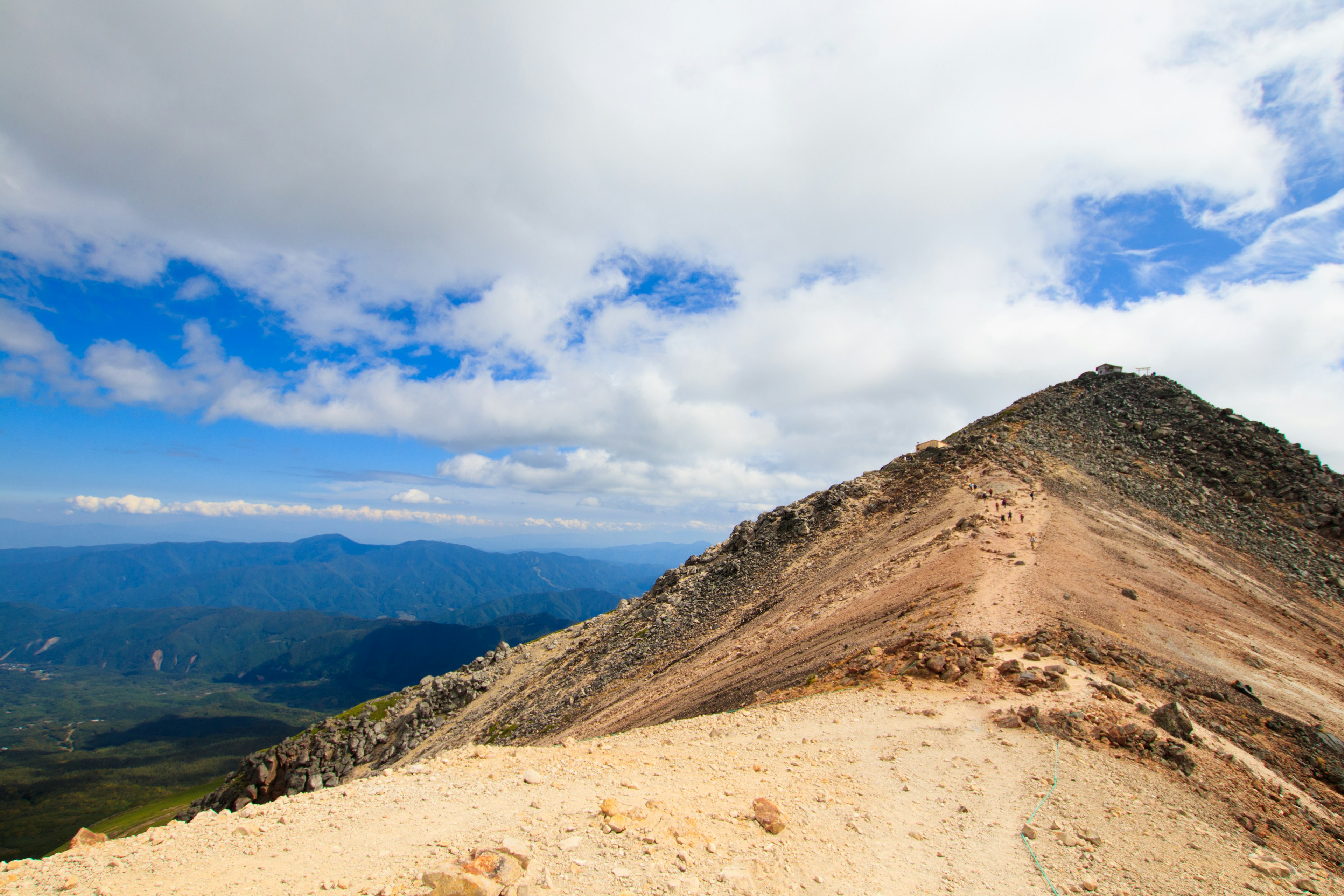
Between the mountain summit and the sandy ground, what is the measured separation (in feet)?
6.10

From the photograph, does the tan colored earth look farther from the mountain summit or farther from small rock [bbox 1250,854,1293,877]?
the mountain summit

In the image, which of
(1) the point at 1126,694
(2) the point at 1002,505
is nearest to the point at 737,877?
(1) the point at 1126,694

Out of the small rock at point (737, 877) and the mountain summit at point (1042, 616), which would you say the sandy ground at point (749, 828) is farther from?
the mountain summit at point (1042, 616)

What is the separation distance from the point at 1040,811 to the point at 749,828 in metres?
6.32

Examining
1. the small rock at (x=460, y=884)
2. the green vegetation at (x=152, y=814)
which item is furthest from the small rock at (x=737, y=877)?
the green vegetation at (x=152, y=814)

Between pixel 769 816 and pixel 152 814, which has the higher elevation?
pixel 769 816

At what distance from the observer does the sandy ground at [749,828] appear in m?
9.57

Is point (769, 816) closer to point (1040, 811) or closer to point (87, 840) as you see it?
point (1040, 811)

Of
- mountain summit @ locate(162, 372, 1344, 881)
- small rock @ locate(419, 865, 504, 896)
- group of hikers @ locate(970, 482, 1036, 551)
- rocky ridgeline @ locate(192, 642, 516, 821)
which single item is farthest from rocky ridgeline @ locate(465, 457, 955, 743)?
small rock @ locate(419, 865, 504, 896)

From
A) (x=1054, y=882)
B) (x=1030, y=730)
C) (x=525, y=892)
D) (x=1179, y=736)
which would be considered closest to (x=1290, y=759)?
(x=1179, y=736)

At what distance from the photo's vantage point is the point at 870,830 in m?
11.3

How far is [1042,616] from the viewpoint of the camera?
2162 centimetres

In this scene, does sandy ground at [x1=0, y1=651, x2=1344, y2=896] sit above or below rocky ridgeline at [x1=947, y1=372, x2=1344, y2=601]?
below

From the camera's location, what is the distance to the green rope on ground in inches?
397
